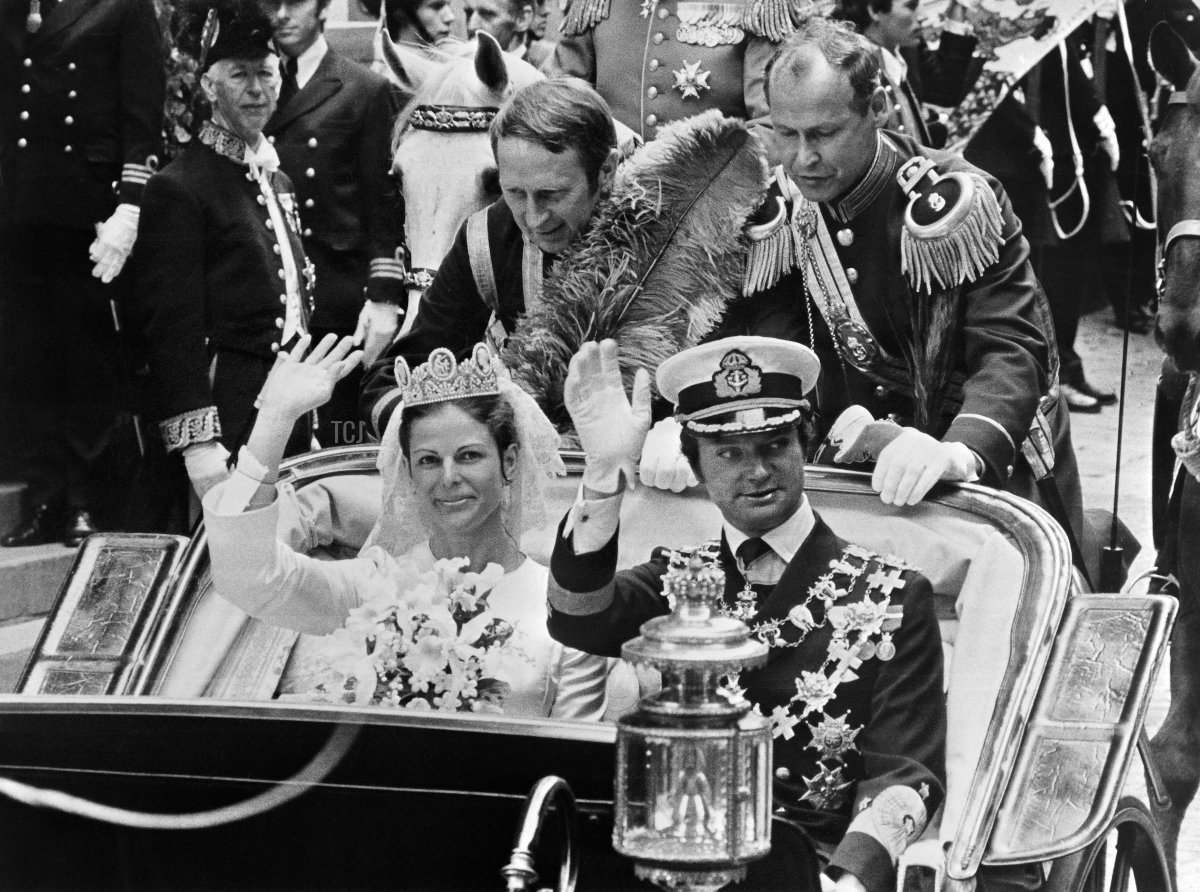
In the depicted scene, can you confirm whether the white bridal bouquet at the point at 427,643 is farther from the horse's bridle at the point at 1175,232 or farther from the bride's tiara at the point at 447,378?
the horse's bridle at the point at 1175,232

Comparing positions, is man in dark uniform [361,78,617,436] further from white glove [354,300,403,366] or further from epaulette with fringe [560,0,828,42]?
epaulette with fringe [560,0,828,42]

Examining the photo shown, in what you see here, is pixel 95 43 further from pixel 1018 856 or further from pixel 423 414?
pixel 1018 856

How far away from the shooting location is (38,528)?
4430mm

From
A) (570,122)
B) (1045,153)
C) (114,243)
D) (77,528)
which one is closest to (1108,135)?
(1045,153)

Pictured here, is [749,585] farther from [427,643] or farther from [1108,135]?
[1108,135]

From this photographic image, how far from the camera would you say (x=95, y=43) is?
4.33 metres

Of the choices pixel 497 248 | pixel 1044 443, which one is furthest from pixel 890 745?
pixel 497 248

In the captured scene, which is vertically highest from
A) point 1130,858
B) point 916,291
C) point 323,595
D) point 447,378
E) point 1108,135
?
point 1108,135

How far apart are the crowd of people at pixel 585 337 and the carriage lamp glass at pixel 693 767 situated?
0.47 meters

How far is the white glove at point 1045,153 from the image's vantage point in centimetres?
397

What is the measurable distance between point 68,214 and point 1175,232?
2363 millimetres

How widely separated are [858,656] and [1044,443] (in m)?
0.58

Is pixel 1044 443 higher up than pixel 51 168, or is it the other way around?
pixel 51 168

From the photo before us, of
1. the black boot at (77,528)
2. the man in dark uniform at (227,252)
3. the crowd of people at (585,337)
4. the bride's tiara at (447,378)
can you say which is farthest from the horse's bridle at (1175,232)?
the black boot at (77,528)
